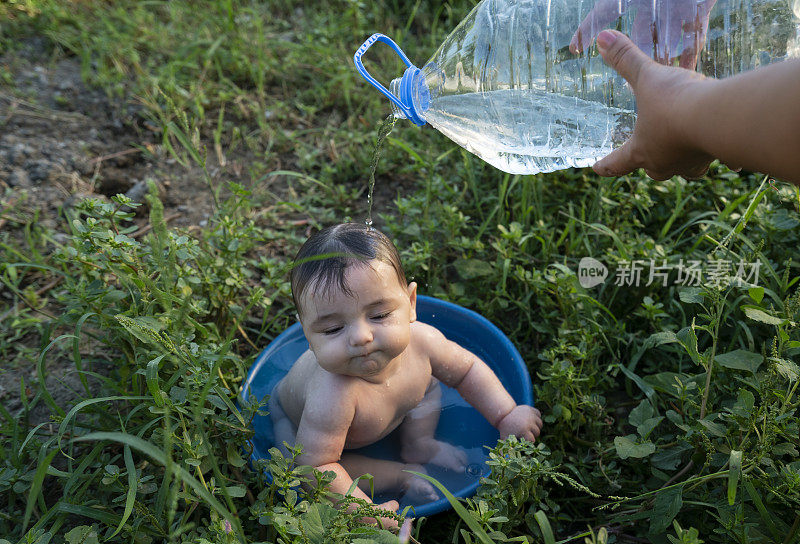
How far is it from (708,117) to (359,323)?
1.03 metres

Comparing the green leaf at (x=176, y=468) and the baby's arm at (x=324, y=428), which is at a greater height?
the green leaf at (x=176, y=468)

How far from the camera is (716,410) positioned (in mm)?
1918

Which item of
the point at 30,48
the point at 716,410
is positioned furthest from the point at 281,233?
the point at 30,48

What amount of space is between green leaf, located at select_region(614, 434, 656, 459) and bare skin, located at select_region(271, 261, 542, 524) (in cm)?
31

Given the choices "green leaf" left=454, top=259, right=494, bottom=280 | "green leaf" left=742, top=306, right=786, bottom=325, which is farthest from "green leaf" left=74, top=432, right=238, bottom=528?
"green leaf" left=454, top=259, right=494, bottom=280

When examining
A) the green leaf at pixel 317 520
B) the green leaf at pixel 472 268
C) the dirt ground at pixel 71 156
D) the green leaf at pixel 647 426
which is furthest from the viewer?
the dirt ground at pixel 71 156

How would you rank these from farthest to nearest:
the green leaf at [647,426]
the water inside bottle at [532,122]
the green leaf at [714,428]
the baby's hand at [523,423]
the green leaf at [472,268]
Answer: the green leaf at [472,268], the water inside bottle at [532,122], the baby's hand at [523,423], the green leaf at [647,426], the green leaf at [714,428]

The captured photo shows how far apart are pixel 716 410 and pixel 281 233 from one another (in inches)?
72.7

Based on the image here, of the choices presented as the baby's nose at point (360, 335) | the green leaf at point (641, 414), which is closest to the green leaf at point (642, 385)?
the green leaf at point (641, 414)

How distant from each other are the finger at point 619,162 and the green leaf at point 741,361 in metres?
0.57

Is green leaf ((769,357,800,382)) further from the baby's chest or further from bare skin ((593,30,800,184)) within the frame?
the baby's chest

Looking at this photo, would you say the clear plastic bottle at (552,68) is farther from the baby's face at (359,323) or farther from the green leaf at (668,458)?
the green leaf at (668,458)

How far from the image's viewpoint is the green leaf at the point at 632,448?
1.71 meters

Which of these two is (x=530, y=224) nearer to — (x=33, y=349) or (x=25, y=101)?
(x=33, y=349)
